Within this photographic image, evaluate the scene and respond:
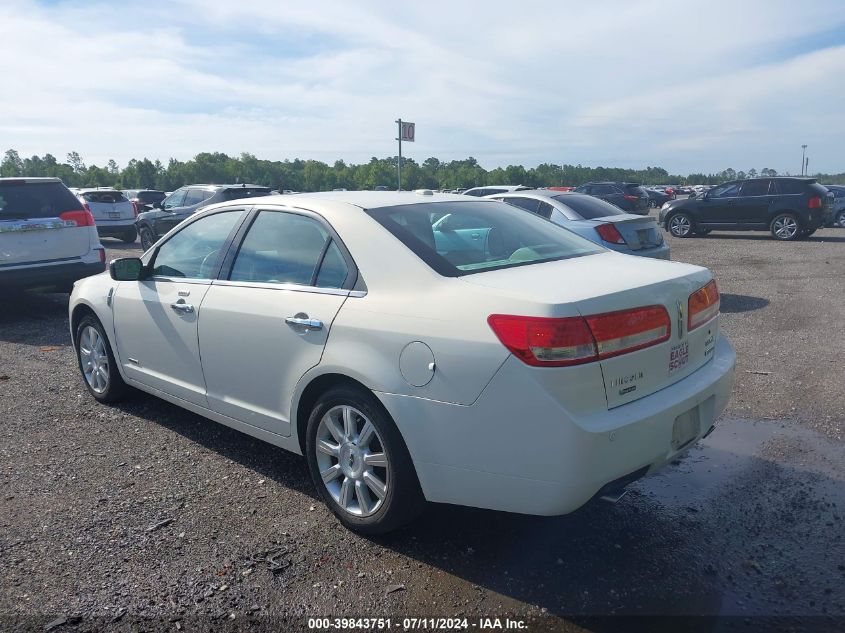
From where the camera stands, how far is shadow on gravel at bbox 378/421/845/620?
115 inches

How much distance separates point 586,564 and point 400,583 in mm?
844

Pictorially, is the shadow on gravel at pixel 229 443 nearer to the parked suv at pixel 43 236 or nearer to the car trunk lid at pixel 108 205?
the parked suv at pixel 43 236

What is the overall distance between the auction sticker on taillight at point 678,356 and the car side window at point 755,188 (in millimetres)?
17617

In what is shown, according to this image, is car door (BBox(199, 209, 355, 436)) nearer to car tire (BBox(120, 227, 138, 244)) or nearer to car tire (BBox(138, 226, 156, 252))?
car tire (BBox(138, 226, 156, 252))

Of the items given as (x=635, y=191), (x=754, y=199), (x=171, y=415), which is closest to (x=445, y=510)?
(x=171, y=415)

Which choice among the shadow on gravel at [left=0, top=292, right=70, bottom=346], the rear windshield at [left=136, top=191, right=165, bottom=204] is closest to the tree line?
the rear windshield at [left=136, top=191, right=165, bottom=204]

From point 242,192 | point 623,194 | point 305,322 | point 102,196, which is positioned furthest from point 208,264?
point 623,194

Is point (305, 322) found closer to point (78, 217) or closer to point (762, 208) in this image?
point (78, 217)

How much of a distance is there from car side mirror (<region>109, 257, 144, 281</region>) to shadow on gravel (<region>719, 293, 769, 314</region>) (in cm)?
693

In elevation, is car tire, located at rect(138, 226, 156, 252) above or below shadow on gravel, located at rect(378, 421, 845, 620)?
above

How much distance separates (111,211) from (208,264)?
1749 cm

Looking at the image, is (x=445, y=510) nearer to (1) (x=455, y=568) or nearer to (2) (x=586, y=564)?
(1) (x=455, y=568)

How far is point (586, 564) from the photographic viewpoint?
3.21 m

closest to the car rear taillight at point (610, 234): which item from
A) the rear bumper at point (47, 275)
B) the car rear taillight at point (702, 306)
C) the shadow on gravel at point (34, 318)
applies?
the car rear taillight at point (702, 306)
